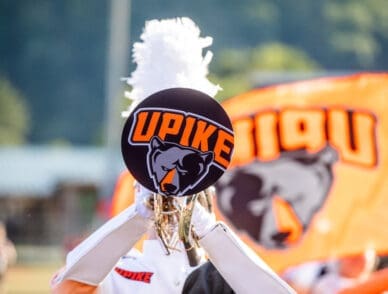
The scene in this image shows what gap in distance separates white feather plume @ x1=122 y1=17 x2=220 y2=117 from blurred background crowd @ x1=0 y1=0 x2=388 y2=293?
1603 inches

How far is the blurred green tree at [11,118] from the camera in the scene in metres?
71.4

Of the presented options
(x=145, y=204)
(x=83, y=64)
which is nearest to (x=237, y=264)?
(x=145, y=204)

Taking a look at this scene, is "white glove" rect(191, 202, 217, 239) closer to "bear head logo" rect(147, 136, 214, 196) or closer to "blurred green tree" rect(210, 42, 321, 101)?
"bear head logo" rect(147, 136, 214, 196)

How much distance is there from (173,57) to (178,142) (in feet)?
1.11

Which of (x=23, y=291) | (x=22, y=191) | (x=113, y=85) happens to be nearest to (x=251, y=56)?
(x=22, y=191)

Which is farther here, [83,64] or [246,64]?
[83,64]

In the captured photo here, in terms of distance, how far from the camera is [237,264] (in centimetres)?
358

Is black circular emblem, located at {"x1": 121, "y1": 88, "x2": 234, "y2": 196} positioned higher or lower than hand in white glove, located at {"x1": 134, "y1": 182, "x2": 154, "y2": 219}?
higher

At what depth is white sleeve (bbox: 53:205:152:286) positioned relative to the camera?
3.63 m

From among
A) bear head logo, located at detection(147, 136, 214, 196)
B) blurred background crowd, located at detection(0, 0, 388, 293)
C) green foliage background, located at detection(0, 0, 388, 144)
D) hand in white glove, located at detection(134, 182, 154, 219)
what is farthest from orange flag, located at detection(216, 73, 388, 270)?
green foliage background, located at detection(0, 0, 388, 144)

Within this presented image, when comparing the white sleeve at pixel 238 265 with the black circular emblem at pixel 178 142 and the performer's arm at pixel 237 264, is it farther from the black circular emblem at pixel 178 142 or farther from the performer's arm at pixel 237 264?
the black circular emblem at pixel 178 142

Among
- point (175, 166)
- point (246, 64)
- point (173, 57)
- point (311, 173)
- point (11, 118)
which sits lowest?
point (11, 118)

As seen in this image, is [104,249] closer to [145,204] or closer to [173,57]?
[145,204]

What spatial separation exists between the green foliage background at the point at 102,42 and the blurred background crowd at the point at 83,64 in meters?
0.07
